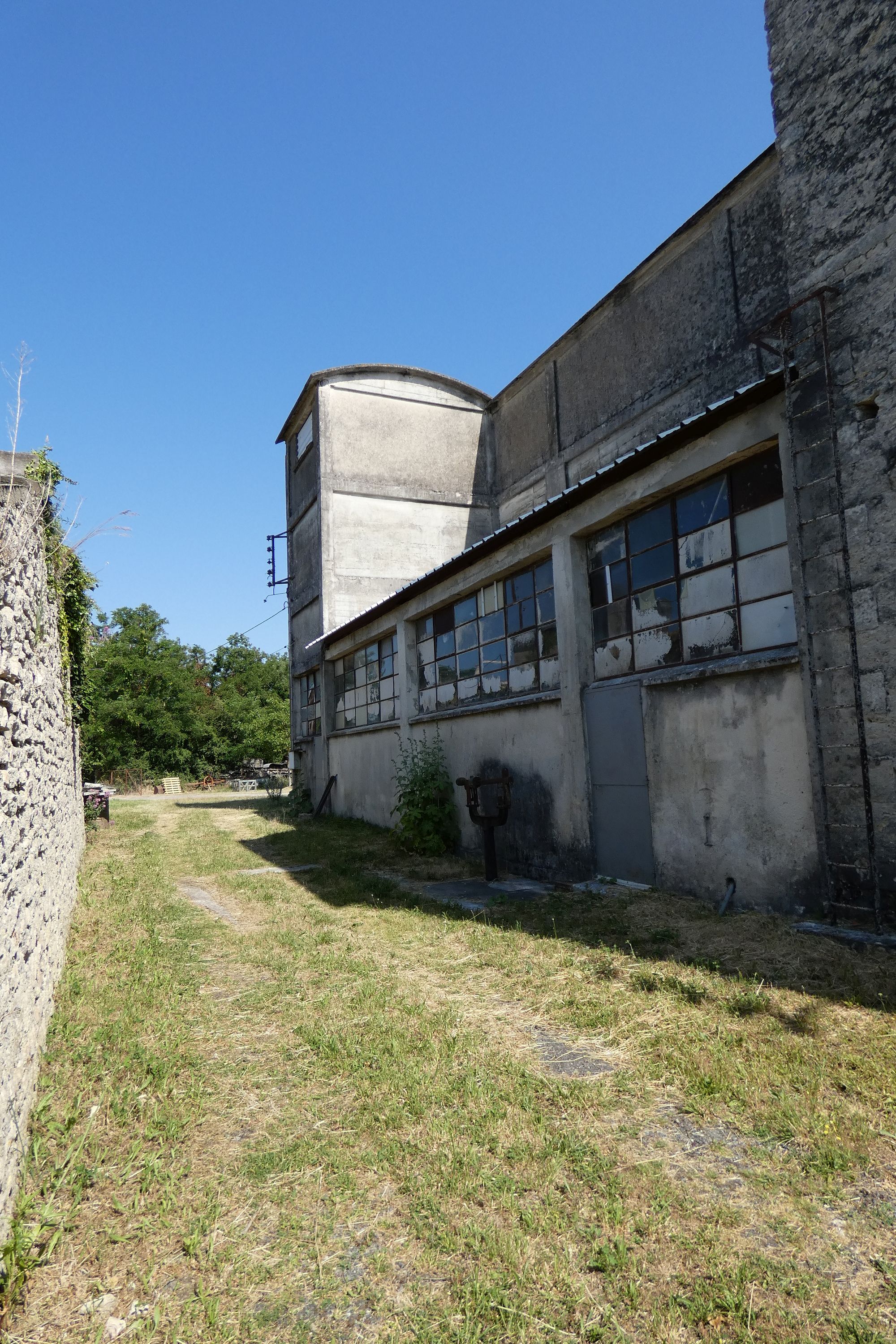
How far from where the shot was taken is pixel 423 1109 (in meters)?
3.46

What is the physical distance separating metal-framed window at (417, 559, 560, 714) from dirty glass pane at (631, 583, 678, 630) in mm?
1306

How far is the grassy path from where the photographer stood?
7.60 ft

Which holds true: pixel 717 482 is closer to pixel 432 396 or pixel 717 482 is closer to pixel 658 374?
pixel 658 374

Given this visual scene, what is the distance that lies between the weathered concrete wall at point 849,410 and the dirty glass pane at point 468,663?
5745mm

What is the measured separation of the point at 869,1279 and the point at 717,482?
6.15 meters

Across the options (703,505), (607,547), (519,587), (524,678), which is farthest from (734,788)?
(519,587)

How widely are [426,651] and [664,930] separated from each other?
7.59 metres

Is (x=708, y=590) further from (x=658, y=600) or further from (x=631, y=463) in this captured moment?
(x=631, y=463)

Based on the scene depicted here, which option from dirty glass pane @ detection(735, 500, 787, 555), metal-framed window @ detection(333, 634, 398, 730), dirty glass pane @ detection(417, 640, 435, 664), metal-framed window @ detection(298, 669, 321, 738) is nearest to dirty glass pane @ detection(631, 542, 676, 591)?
dirty glass pane @ detection(735, 500, 787, 555)

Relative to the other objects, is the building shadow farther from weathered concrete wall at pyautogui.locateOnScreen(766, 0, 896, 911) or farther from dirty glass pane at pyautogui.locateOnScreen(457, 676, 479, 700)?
dirty glass pane at pyautogui.locateOnScreen(457, 676, 479, 700)

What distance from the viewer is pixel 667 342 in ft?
40.9

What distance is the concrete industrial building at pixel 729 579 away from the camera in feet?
18.8

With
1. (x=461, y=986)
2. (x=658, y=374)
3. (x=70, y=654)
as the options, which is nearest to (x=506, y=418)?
(x=658, y=374)

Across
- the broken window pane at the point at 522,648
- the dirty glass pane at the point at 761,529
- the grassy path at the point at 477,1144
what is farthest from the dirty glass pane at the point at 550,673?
the grassy path at the point at 477,1144
